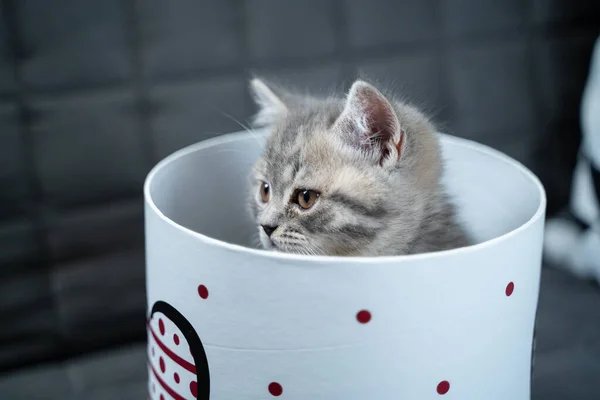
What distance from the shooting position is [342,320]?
1.86ft

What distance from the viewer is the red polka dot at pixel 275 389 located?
59 centimetres

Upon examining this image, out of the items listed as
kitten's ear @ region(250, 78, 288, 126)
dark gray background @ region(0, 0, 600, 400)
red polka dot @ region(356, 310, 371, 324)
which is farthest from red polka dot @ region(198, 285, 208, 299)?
dark gray background @ region(0, 0, 600, 400)

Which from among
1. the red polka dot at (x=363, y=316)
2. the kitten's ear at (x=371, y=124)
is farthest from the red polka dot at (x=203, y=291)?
the kitten's ear at (x=371, y=124)

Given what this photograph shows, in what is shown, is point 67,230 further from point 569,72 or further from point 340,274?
point 569,72

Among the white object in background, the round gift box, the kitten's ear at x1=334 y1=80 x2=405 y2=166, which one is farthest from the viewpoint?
the white object in background

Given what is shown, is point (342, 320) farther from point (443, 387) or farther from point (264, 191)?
point (264, 191)

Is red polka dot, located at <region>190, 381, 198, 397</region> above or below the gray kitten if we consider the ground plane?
below

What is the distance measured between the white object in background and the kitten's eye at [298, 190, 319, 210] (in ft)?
2.22

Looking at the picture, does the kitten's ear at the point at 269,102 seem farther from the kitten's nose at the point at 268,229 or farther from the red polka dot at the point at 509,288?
the red polka dot at the point at 509,288

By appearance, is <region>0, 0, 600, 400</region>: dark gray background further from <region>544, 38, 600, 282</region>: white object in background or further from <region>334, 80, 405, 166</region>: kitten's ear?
<region>334, 80, 405, 166</region>: kitten's ear

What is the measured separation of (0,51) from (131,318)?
51 cm

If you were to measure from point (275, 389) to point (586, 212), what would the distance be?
891 millimetres

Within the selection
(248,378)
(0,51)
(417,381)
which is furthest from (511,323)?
(0,51)

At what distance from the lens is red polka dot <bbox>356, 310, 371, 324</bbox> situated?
0.56 metres
